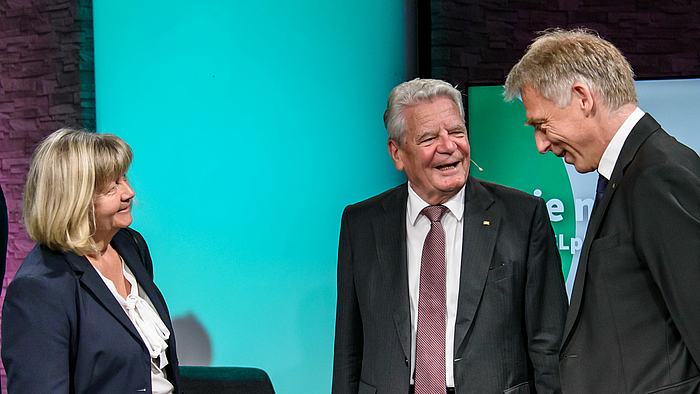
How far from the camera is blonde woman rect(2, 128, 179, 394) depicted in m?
1.62

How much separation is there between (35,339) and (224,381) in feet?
4.58

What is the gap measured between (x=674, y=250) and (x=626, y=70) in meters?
0.48

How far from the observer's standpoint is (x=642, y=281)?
52.3 inches

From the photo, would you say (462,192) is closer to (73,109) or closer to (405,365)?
(405,365)

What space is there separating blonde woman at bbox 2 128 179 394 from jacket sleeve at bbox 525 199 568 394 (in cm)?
113

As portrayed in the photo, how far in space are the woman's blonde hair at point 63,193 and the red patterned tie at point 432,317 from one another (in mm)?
998

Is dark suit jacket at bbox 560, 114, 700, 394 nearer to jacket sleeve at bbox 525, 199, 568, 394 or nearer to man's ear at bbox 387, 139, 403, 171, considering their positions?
jacket sleeve at bbox 525, 199, 568, 394

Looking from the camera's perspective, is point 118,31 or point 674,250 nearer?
point 674,250

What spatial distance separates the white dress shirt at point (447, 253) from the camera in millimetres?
1830

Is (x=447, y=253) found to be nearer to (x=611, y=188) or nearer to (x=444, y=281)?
(x=444, y=281)

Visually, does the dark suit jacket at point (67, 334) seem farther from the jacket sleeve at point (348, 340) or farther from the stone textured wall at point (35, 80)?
the stone textured wall at point (35, 80)

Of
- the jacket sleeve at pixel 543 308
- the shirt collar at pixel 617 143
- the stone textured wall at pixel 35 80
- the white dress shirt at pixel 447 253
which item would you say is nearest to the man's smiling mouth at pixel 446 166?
the white dress shirt at pixel 447 253

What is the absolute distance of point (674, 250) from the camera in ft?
3.96

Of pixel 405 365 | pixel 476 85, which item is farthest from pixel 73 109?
pixel 405 365
